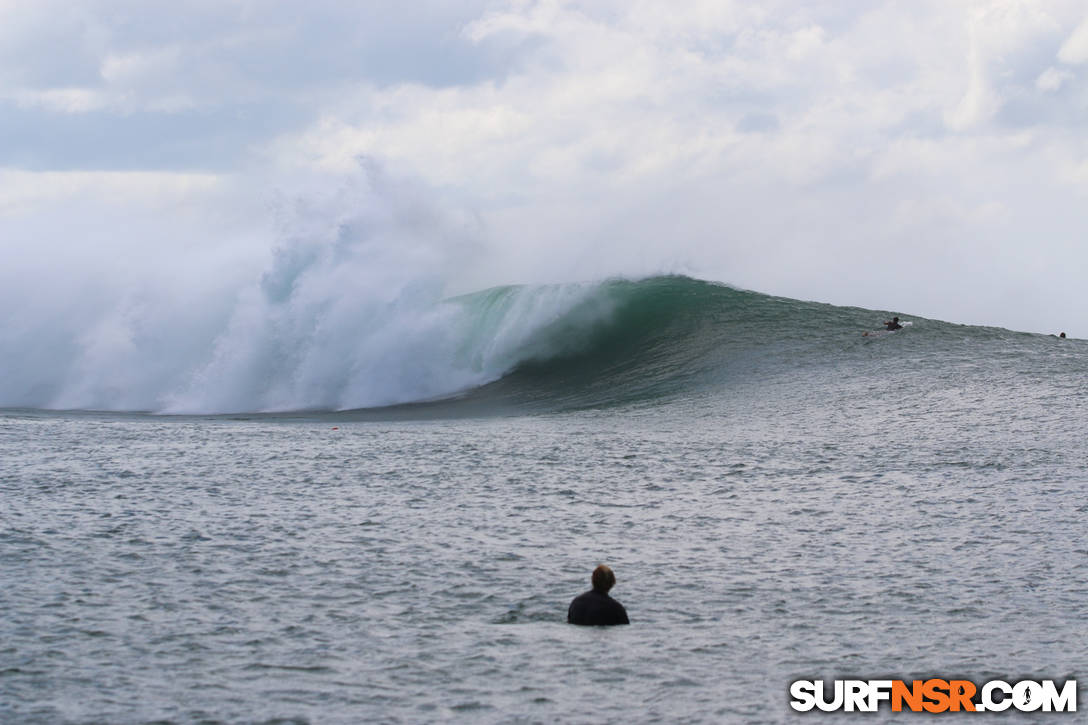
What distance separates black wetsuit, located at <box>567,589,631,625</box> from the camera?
10422 millimetres

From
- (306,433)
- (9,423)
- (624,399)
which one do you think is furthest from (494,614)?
(9,423)

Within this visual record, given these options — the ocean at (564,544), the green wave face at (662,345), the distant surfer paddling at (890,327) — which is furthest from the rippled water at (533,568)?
the distant surfer paddling at (890,327)

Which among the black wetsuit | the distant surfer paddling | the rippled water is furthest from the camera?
the distant surfer paddling

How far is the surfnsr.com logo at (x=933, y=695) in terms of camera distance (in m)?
8.42

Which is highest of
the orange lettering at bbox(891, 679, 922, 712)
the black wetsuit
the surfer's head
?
the surfer's head

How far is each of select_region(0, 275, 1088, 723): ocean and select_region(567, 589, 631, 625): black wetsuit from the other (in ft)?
0.52

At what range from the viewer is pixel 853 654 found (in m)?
9.62

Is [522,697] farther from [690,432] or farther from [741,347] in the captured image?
[741,347]

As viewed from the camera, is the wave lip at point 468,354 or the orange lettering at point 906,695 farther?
the wave lip at point 468,354

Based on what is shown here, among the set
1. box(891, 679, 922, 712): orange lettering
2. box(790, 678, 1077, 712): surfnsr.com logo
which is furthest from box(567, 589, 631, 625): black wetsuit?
box(891, 679, 922, 712): orange lettering

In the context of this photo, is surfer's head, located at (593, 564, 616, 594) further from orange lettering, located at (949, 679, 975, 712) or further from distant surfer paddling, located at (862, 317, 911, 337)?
distant surfer paddling, located at (862, 317, 911, 337)

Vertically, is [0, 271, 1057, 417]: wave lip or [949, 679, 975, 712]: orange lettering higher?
[0, 271, 1057, 417]: wave lip

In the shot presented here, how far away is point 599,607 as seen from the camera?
10414 mm

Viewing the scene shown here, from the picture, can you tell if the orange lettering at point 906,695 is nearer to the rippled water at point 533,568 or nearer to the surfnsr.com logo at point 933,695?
the surfnsr.com logo at point 933,695
